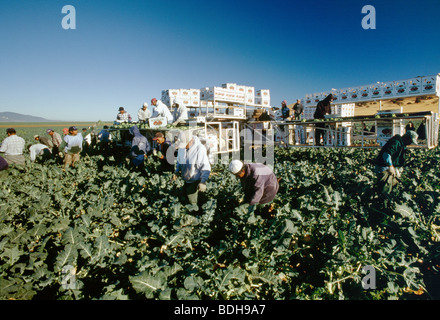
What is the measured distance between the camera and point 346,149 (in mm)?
10664

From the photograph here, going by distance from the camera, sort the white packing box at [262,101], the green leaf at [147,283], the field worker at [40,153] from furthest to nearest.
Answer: the white packing box at [262,101] < the field worker at [40,153] < the green leaf at [147,283]

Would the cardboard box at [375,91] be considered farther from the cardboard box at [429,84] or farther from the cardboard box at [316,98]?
the cardboard box at [316,98]

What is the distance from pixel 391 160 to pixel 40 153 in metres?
13.0

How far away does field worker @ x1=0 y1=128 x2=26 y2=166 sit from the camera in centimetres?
746

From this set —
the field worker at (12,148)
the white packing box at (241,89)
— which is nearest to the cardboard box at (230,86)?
the white packing box at (241,89)

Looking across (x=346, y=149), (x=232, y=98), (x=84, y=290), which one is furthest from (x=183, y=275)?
(x=232, y=98)

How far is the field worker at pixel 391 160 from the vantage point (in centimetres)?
490

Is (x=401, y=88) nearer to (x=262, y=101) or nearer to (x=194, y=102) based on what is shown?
(x=262, y=101)

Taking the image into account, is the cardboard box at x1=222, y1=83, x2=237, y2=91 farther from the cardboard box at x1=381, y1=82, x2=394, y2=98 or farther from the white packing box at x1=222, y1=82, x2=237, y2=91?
the cardboard box at x1=381, y1=82, x2=394, y2=98

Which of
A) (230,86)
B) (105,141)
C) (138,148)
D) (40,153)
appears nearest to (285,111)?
(230,86)

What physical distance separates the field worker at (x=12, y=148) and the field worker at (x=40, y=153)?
1508 millimetres

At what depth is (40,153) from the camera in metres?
9.52

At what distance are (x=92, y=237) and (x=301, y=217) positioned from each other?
11.8 ft
